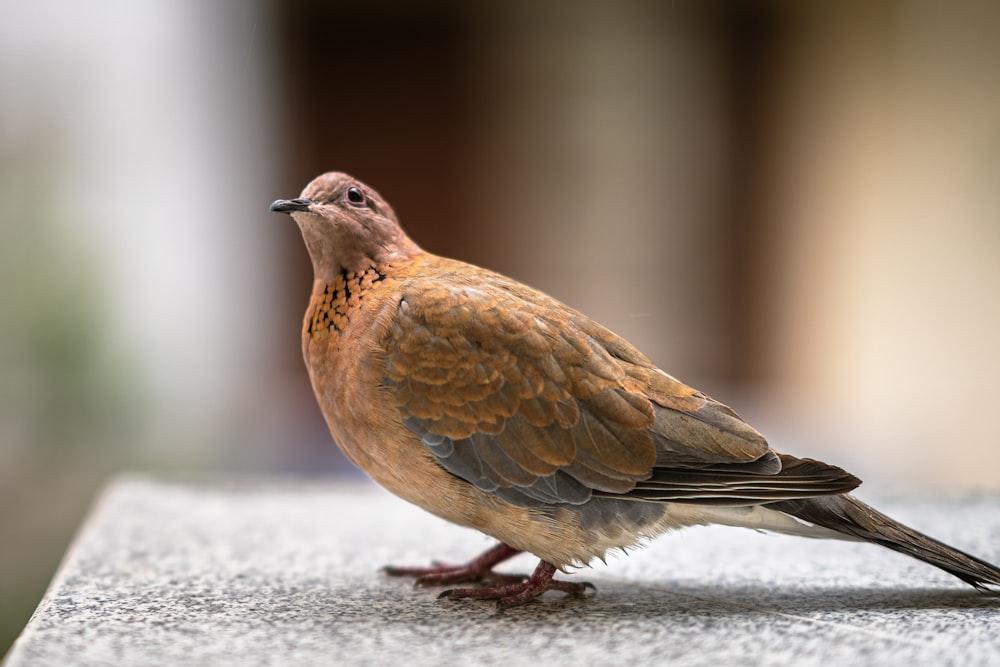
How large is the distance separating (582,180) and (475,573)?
4.28 meters

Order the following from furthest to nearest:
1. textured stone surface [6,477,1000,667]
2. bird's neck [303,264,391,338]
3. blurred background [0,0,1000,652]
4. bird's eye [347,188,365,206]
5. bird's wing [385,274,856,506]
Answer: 1. blurred background [0,0,1000,652]
2. bird's eye [347,188,365,206]
3. bird's neck [303,264,391,338]
4. bird's wing [385,274,856,506]
5. textured stone surface [6,477,1000,667]

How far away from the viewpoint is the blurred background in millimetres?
5523

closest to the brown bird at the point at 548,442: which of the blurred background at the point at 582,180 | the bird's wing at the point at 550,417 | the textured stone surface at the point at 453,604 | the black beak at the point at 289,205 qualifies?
the bird's wing at the point at 550,417

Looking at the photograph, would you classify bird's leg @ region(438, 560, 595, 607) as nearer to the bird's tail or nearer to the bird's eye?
the bird's tail

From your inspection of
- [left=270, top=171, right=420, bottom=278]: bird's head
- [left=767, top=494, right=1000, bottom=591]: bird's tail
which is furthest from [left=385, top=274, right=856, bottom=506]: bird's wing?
[left=270, top=171, right=420, bottom=278]: bird's head

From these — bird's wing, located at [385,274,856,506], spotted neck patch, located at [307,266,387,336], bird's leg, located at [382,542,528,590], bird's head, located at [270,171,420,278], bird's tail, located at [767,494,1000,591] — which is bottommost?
bird's leg, located at [382,542,528,590]

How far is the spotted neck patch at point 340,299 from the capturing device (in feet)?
8.35

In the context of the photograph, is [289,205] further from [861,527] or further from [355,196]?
[861,527]

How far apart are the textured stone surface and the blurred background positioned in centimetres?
212

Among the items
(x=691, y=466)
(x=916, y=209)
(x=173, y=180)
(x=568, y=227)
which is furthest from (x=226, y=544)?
(x=916, y=209)

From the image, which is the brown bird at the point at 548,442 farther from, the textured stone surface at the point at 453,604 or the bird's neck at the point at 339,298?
the textured stone surface at the point at 453,604

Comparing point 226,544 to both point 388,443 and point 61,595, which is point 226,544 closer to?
point 61,595

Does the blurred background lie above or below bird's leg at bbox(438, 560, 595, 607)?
above

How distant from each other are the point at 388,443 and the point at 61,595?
2.81 feet
